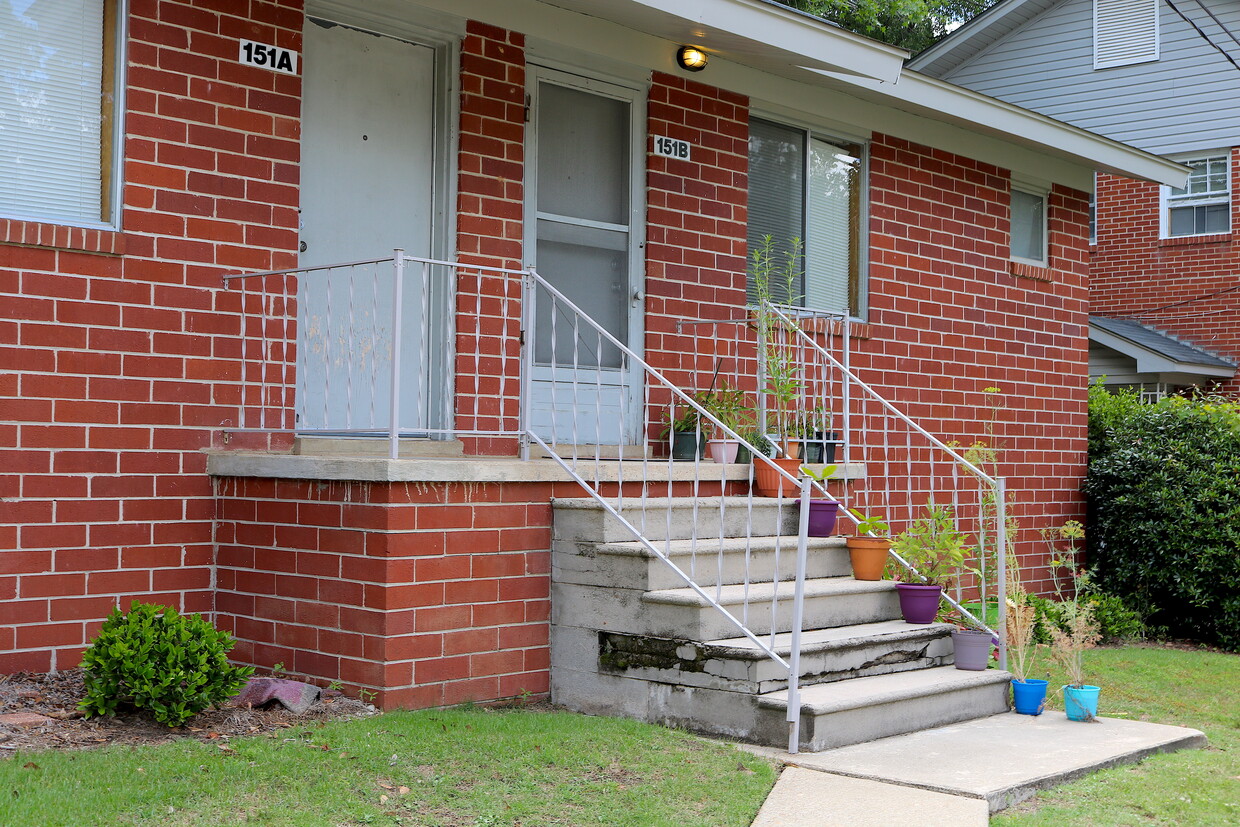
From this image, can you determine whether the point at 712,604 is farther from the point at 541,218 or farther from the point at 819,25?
the point at 819,25

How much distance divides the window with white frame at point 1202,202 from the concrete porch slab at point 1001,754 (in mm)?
10143

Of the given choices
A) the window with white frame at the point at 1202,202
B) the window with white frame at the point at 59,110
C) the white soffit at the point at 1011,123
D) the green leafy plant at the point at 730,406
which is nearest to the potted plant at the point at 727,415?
the green leafy plant at the point at 730,406

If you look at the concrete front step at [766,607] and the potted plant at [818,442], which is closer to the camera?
the concrete front step at [766,607]

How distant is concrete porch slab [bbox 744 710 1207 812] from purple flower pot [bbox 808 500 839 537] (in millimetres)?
1246

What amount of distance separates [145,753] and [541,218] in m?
3.75

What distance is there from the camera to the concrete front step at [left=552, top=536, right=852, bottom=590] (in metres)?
5.32

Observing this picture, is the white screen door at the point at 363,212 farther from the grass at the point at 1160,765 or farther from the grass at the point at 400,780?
the grass at the point at 1160,765

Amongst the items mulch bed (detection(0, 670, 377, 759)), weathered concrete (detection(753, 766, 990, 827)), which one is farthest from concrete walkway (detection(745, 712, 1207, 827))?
mulch bed (detection(0, 670, 377, 759))

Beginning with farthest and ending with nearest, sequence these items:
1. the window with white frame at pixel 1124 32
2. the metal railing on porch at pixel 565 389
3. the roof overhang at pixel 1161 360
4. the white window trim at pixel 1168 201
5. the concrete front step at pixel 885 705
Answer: the window with white frame at pixel 1124 32 < the white window trim at pixel 1168 201 < the roof overhang at pixel 1161 360 < the metal railing on porch at pixel 565 389 < the concrete front step at pixel 885 705

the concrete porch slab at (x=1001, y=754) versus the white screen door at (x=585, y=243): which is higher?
the white screen door at (x=585, y=243)

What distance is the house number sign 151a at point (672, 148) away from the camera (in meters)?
7.45

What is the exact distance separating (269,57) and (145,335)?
1.46m

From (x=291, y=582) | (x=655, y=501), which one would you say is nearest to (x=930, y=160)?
(x=655, y=501)

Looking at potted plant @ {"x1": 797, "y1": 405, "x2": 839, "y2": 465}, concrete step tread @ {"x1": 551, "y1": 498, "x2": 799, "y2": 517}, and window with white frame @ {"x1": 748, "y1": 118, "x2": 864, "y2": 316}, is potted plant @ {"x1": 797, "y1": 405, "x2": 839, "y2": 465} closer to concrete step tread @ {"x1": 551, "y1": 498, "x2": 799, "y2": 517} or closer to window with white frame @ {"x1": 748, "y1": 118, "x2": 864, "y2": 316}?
concrete step tread @ {"x1": 551, "y1": 498, "x2": 799, "y2": 517}
